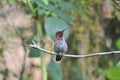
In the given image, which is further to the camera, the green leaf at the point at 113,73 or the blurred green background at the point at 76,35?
the blurred green background at the point at 76,35

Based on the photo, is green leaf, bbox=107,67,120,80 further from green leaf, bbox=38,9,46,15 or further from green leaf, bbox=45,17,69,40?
green leaf, bbox=38,9,46,15

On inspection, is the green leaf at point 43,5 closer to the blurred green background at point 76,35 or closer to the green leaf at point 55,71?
the blurred green background at point 76,35

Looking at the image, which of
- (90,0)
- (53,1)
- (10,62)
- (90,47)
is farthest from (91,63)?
(53,1)

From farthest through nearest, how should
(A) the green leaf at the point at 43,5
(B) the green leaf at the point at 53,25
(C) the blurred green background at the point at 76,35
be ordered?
(C) the blurred green background at the point at 76,35
(A) the green leaf at the point at 43,5
(B) the green leaf at the point at 53,25

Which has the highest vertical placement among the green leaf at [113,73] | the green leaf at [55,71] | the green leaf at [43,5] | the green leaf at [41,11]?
the green leaf at [43,5]

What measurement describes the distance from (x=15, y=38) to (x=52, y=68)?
814mm

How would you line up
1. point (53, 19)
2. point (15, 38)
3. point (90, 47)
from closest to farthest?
point (53, 19)
point (15, 38)
point (90, 47)

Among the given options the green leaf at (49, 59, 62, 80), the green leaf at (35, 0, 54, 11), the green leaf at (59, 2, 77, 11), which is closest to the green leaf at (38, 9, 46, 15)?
the green leaf at (35, 0, 54, 11)

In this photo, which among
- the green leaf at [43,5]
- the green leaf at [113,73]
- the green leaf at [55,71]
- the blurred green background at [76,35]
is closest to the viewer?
the green leaf at [113,73]

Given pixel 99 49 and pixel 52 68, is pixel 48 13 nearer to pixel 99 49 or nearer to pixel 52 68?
pixel 52 68

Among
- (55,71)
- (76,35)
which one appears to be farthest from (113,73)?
(76,35)

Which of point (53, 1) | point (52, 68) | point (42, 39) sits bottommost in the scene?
point (52, 68)

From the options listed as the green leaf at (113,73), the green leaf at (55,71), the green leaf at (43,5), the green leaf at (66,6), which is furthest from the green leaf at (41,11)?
the green leaf at (113,73)

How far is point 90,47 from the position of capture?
315 cm
